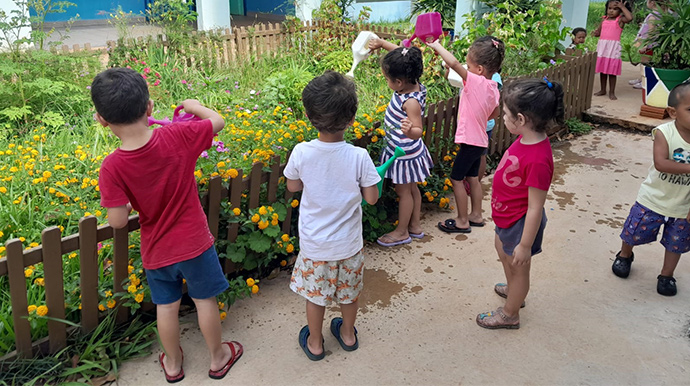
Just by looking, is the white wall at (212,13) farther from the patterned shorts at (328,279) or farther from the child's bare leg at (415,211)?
the patterned shorts at (328,279)

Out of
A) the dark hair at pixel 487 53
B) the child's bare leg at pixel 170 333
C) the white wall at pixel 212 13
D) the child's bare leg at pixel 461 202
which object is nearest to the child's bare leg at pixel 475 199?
the child's bare leg at pixel 461 202

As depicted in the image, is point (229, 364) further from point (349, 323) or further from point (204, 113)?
point (204, 113)

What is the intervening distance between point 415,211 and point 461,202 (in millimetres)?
376

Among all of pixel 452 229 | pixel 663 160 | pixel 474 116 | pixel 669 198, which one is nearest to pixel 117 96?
pixel 474 116

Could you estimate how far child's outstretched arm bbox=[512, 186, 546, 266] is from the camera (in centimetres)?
259

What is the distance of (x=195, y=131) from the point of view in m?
2.35

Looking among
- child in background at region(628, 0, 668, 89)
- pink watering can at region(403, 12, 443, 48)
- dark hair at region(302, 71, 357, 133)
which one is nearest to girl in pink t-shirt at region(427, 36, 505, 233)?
pink watering can at region(403, 12, 443, 48)

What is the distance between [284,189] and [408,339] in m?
1.22

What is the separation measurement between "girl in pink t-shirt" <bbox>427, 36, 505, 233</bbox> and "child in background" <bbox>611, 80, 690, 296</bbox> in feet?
3.65

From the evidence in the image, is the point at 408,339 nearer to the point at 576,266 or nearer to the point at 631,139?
the point at 576,266

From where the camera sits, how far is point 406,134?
11.4 feet

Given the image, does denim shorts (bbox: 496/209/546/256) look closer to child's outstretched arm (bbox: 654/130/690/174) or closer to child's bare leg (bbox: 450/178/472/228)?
child's outstretched arm (bbox: 654/130/690/174)

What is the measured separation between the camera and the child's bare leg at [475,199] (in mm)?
4250

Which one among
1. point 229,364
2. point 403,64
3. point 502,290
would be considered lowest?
point 229,364
